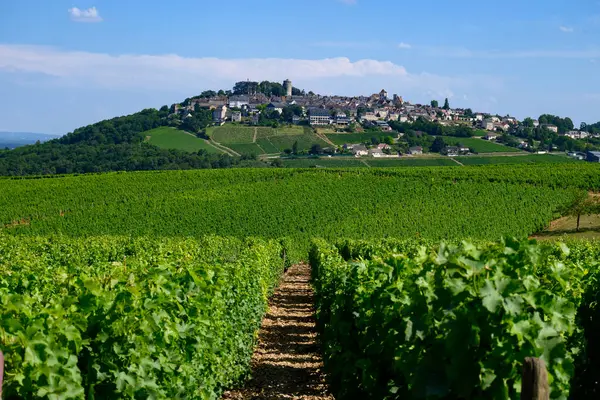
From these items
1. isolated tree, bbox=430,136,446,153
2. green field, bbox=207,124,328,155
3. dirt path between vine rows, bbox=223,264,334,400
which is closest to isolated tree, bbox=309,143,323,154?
green field, bbox=207,124,328,155

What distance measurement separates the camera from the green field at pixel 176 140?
128 meters

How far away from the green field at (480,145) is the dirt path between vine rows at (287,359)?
110017mm

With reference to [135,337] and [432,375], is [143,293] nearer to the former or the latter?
[135,337]

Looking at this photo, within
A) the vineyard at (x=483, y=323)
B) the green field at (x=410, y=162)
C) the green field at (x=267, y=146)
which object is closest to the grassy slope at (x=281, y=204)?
the green field at (x=410, y=162)

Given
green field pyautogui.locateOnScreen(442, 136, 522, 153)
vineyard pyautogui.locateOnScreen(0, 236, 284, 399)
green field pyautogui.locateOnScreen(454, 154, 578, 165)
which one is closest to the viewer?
vineyard pyautogui.locateOnScreen(0, 236, 284, 399)

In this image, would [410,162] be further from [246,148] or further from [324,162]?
[246,148]

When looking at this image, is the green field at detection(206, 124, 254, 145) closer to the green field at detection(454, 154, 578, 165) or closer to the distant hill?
the distant hill

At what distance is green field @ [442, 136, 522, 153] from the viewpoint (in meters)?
127

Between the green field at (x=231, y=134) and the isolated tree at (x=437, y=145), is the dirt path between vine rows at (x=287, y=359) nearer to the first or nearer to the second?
the isolated tree at (x=437, y=145)

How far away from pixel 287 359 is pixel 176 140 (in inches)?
4918

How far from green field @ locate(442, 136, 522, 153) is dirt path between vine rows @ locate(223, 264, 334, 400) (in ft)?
361

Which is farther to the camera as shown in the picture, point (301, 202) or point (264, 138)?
point (264, 138)

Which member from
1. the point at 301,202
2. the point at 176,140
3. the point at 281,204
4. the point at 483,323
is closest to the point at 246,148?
the point at 176,140

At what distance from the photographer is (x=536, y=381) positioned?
3.74 m
